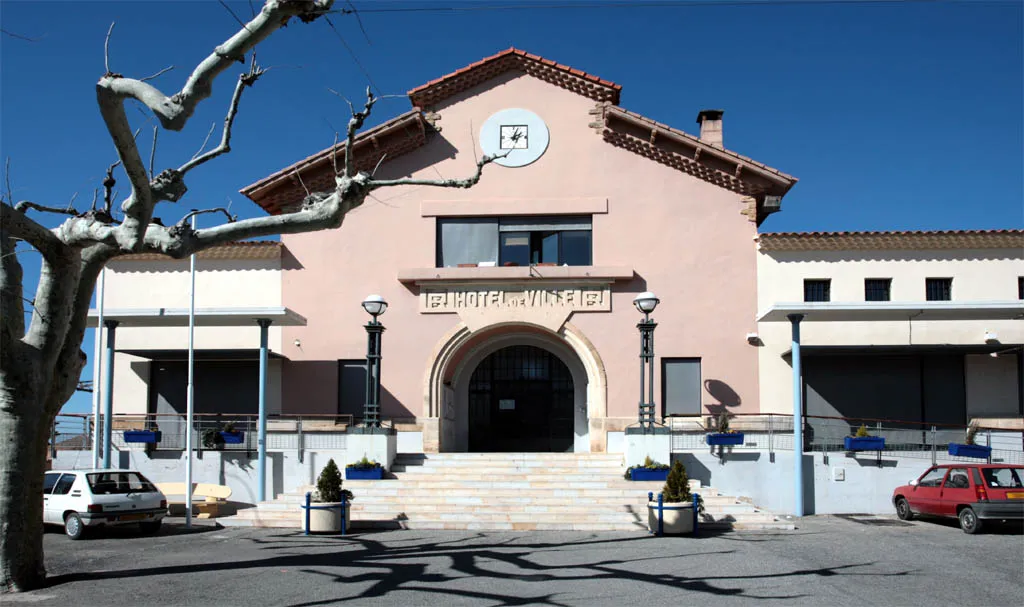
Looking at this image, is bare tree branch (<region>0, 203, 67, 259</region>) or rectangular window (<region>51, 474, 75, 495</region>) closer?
bare tree branch (<region>0, 203, 67, 259</region>)

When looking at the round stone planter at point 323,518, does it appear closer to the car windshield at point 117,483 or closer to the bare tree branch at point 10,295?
the car windshield at point 117,483

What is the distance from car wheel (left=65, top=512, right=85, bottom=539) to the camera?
54.6 ft

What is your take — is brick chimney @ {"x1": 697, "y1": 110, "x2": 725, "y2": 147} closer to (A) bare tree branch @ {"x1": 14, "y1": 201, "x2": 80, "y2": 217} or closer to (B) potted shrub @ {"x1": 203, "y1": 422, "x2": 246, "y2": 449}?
(B) potted shrub @ {"x1": 203, "y1": 422, "x2": 246, "y2": 449}

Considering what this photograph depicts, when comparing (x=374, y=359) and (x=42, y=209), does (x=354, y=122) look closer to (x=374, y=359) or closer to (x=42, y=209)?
(x=42, y=209)

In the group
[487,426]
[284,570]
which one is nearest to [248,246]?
[487,426]

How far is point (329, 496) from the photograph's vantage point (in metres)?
16.9

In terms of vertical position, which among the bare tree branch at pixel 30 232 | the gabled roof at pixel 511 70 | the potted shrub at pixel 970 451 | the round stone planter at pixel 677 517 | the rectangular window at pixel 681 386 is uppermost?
the gabled roof at pixel 511 70

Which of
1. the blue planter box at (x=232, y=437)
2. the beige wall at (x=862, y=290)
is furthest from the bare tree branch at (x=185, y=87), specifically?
the beige wall at (x=862, y=290)

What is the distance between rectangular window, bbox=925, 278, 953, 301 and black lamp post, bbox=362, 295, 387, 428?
1395cm

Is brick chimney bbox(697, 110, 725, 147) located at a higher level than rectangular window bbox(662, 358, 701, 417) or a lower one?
higher

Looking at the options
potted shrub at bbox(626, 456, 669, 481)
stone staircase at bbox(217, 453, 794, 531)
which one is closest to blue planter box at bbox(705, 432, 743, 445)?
stone staircase at bbox(217, 453, 794, 531)

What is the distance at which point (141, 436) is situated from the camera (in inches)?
844

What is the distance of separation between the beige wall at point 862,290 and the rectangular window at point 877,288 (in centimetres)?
16

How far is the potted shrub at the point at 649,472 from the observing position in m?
19.5
